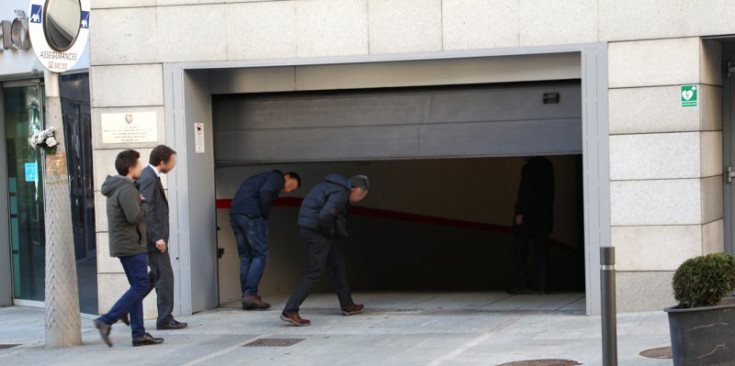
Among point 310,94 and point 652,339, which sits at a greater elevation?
point 310,94

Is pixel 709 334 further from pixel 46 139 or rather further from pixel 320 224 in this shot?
pixel 46 139

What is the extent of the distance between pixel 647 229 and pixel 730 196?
1.20 m

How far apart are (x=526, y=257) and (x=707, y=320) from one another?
630cm

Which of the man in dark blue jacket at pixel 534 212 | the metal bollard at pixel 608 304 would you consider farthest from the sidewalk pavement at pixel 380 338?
the metal bollard at pixel 608 304

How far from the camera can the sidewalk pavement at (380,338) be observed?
8617mm

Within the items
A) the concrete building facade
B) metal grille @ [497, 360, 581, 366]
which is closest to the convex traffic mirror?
the concrete building facade

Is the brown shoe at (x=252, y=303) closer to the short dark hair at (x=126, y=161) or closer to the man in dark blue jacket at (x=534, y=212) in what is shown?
the short dark hair at (x=126, y=161)

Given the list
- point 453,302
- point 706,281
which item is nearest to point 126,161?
point 453,302

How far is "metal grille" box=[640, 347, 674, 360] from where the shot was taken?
7.79 m

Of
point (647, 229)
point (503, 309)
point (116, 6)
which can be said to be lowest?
point (503, 309)

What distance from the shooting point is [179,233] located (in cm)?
1141

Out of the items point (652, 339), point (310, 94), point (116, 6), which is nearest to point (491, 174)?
point (310, 94)

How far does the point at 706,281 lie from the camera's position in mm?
6941

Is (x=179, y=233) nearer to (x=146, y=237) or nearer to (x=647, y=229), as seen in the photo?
(x=146, y=237)
